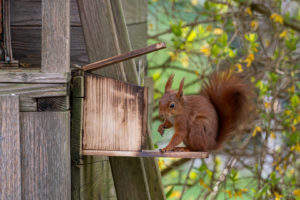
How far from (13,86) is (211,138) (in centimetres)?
74

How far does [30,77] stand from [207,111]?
67 centimetres

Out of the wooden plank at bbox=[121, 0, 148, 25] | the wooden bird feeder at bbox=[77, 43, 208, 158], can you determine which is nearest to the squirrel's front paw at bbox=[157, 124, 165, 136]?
the wooden bird feeder at bbox=[77, 43, 208, 158]

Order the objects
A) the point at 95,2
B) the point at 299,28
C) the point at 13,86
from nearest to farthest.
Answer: the point at 13,86
the point at 95,2
the point at 299,28

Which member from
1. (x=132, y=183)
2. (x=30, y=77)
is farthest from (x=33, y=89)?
(x=132, y=183)

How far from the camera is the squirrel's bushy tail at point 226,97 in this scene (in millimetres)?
1652

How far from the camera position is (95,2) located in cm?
150

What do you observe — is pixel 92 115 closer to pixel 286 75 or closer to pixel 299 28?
pixel 286 75

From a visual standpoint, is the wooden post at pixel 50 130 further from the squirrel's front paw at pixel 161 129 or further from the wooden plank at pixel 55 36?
the squirrel's front paw at pixel 161 129

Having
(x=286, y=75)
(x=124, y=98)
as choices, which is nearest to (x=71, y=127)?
(x=124, y=98)

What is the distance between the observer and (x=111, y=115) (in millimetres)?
1311

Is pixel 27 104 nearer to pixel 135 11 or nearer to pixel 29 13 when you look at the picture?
pixel 29 13

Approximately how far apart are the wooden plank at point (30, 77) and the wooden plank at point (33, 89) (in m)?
0.01

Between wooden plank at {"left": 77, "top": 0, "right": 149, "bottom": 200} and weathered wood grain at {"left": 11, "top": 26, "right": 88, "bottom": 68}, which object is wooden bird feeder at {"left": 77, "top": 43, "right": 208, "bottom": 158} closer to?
wooden plank at {"left": 77, "top": 0, "right": 149, "bottom": 200}

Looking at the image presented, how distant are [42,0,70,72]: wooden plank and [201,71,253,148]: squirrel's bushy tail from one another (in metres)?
0.65
